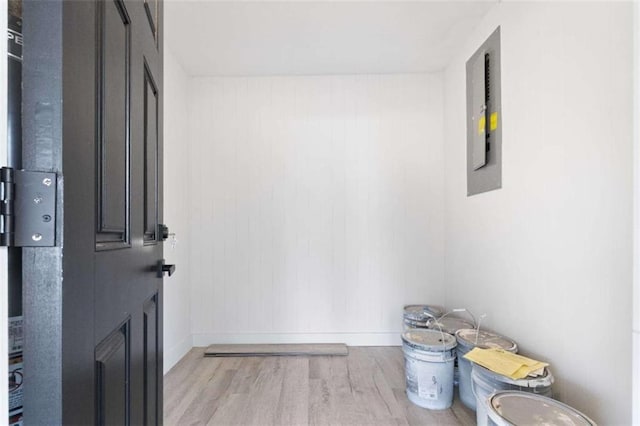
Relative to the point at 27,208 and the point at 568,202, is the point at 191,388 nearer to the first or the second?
the point at 27,208

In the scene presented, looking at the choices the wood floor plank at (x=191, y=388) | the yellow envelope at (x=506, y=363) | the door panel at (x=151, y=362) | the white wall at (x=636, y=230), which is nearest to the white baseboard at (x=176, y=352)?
the wood floor plank at (x=191, y=388)

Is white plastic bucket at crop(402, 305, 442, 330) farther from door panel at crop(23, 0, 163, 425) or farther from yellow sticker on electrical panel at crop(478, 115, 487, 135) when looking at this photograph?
door panel at crop(23, 0, 163, 425)

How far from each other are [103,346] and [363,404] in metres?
1.70

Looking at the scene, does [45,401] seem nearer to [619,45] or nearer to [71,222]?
[71,222]

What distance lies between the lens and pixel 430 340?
1.89 metres

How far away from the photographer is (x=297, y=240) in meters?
2.81

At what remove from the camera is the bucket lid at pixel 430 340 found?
1804mm

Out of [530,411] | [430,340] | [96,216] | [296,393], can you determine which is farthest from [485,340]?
[96,216]

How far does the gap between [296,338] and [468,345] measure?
59.3 inches

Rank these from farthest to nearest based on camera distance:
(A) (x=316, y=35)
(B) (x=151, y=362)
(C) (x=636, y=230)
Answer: (A) (x=316, y=35) → (B) (x=151, y=362) → (C) (x=636, y=230)

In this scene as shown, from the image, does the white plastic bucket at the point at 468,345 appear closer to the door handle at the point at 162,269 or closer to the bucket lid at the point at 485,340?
the bucket lid at the point at 485,340

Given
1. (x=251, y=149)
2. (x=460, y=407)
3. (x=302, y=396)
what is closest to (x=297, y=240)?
(x=251, y=149)

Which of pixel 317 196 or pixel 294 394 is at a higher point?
pixel 317 196

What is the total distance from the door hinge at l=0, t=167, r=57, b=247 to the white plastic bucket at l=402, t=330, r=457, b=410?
Answer: 187 cm
